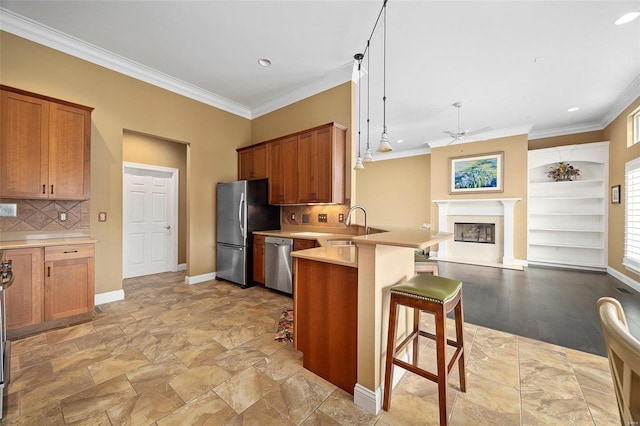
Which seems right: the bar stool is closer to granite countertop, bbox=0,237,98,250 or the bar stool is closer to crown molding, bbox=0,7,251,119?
granite countertop, bbox=0,237,98,250

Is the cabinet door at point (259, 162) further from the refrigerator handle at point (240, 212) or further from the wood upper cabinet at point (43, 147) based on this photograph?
the wood upper cabinet at point (43, 147)

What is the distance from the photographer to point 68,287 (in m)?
2.74

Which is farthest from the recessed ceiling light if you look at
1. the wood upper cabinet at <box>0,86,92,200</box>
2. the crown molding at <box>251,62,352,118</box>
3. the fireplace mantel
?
the wood upper cabinet at <box>0,86,92,200</box>

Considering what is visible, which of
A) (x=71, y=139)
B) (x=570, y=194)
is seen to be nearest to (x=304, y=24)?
(x=71, y=139)

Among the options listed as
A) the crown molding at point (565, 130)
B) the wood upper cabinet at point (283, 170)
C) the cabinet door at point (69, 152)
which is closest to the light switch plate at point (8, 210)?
the cabinet door at point (69, 152)

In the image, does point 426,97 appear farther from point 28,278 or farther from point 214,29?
point 28,278

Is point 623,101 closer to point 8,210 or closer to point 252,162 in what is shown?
point 252,162

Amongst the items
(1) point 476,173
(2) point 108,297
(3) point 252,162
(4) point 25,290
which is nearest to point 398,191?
(1) point 476,173

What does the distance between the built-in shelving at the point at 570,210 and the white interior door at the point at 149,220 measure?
315 inches

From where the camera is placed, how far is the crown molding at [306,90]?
3696 mm

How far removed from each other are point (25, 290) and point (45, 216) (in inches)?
36.2

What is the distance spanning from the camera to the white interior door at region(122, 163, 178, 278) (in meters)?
4.65

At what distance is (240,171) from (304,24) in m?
2.88

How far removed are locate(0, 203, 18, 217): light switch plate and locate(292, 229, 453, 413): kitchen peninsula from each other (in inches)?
129
